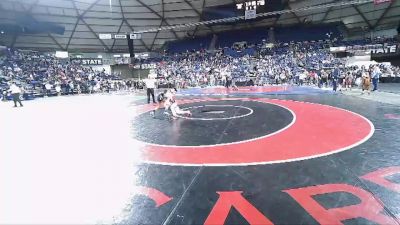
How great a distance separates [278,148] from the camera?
203 inches

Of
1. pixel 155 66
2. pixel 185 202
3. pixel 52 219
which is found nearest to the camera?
pixel 52 219

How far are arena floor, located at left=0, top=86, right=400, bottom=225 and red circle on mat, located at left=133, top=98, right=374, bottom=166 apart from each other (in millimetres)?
19

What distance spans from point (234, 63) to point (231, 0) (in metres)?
7.32

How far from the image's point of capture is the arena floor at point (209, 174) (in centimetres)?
293

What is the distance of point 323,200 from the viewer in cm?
307

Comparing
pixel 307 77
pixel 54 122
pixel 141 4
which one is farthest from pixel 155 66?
pixel 54 122

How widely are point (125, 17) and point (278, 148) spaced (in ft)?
116

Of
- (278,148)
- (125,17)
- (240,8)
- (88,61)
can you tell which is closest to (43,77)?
(125,17)

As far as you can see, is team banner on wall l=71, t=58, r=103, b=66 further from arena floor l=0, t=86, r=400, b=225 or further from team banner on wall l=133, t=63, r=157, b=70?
arena floor l=0, t=86, r=400, b=225

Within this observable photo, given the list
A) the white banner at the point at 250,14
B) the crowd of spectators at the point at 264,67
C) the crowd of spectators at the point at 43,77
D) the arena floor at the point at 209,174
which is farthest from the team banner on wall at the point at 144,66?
the arena floor at the point at 209,174

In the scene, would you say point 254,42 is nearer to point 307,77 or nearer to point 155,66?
point 155,66

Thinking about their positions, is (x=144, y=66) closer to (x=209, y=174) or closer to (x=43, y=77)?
(x=43, y=77)

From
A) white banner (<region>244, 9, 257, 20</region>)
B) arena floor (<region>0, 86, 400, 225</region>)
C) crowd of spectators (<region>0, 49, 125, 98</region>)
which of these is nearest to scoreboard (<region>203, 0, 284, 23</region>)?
white banner (<region>244, 9, 257, 20</region>)

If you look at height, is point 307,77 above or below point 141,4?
below
